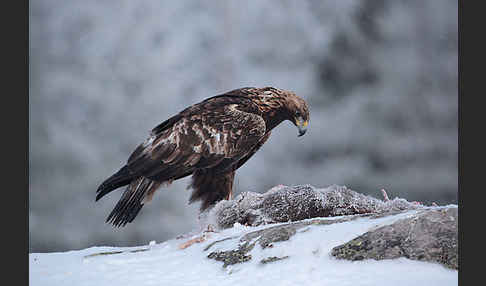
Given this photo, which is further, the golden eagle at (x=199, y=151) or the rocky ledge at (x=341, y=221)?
the golden eagle at (x=199, y=151)

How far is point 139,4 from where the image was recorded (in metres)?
5.13

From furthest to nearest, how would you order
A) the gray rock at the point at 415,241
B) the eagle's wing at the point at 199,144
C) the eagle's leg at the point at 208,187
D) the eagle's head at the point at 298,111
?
1. the eagle's head at the point at 298,111
2. the eagle's leg at the point at 208,187
3. the eagle's wing at the point at 199,144
4. the gray rock at the point at 415,241

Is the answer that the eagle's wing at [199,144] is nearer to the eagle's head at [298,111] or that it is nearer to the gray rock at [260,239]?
the eagle's head at [298,111]

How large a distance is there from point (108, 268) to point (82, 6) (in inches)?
123

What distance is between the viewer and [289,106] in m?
4.39

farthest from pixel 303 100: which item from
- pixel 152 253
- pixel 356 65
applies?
pixel 152 253

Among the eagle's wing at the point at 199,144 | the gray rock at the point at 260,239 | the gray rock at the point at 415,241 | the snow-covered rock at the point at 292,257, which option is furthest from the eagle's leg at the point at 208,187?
the gray rock at the point at 415,241

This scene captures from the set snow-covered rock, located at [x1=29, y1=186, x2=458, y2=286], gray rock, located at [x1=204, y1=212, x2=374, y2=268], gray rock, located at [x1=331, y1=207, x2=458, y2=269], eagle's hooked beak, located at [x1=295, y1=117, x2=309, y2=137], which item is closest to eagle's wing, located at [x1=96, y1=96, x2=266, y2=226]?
eagle's hooked beak, located at [x1=295, y1=117, x2=309, y2=137]

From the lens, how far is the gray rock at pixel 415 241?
2174mm

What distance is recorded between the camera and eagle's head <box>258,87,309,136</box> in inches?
172

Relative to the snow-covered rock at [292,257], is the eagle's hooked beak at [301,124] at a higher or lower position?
higher

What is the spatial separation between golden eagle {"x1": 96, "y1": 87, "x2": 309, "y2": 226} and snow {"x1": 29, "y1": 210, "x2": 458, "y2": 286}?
58 centimetres

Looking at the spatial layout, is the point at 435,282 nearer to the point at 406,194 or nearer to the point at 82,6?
the point at 406,194

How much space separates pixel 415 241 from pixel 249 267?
862 mm
